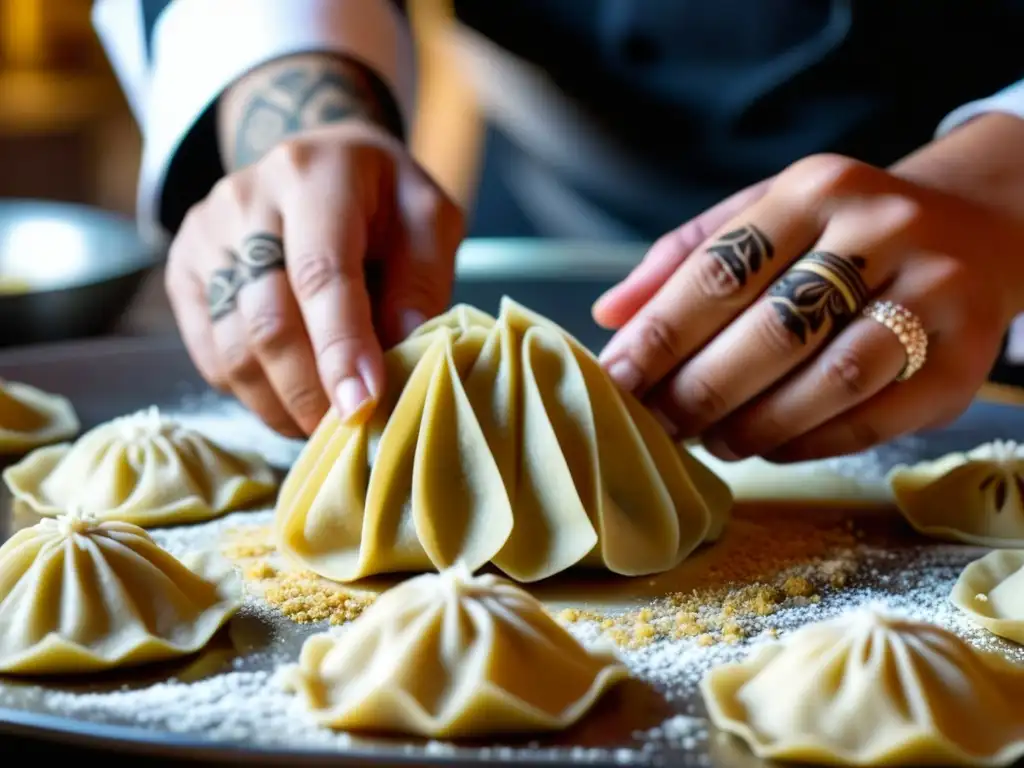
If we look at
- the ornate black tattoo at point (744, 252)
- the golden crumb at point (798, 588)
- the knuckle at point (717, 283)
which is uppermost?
the ornate black tattoo at point (744, 252)

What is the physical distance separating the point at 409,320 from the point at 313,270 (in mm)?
177

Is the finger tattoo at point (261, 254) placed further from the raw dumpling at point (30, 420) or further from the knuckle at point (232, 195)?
the raw dumpling at point (30, 420)

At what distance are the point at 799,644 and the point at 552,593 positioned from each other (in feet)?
1.40

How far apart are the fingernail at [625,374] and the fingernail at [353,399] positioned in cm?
34

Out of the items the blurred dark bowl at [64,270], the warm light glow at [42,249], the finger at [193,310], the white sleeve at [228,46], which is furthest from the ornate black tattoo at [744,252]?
the warm light glow at [42,249]

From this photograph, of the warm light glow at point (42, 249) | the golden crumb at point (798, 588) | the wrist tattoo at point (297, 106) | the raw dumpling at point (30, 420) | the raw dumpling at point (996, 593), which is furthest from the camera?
the warm light glow at point (42, 249)

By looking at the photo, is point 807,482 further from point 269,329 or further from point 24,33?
point 24,33

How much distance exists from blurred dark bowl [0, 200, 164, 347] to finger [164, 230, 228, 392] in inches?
34.4

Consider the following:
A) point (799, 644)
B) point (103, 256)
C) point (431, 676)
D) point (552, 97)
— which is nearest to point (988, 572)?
point (799, 644)

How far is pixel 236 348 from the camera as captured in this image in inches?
76.2

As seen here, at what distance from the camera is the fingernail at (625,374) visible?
1.78m

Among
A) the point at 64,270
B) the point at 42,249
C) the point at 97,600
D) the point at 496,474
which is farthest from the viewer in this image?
the point at 42,249

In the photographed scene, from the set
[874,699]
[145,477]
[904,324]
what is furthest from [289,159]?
[874,699]

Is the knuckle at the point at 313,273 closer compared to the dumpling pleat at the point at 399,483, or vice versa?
the dumpling pleat at the point at 399,483
